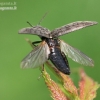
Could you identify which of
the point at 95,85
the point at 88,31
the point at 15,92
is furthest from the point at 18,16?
the point at 95,85

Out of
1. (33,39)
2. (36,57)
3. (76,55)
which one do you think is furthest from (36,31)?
(33,39)

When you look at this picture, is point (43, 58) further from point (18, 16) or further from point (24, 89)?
point (18, 16)

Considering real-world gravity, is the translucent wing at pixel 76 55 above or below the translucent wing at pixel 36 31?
below

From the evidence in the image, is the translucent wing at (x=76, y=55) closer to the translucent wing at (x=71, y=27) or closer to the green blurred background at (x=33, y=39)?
the translucent wing at (x=71, y=27)

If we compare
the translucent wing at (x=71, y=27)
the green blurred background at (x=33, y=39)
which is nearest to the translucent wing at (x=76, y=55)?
the translucent wing at (x=71, y=27)

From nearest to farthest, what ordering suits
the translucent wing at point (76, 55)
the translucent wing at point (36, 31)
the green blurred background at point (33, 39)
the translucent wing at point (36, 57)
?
the translucent wing at point (36, 57), the translucent wing at point (36, 31), the translucent wing at point (76, 55), the green blurred background at point (33, 39)

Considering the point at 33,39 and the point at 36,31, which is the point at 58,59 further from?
the point at 33,39
